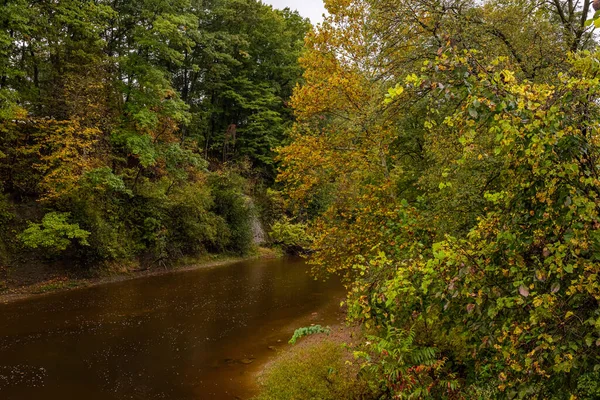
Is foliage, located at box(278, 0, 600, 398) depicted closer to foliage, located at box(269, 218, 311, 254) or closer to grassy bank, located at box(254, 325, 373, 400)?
grassy bank, located at box(254, 325, 373, 400)

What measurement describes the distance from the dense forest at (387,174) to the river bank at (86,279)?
683mm

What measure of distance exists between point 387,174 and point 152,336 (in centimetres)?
832

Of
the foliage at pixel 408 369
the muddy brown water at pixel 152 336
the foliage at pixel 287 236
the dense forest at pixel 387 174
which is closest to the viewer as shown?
the dense forest at pixel 387 174

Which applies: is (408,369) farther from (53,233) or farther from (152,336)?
(53,233)

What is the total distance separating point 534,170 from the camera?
2551 mm

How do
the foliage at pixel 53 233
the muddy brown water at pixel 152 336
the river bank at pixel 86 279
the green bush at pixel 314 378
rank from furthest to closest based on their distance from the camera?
the foliage at pixel 53 233 → the river bank at pixel 86 279 → the muddy brown water at pixel 152 336 → the green bush at pixel 314 378

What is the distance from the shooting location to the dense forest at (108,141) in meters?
16.9

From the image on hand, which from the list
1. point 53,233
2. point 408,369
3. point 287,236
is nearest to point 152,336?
point 53,233

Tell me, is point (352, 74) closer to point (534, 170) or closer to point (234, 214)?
point (534, 170)

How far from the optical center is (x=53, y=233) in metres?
16.5

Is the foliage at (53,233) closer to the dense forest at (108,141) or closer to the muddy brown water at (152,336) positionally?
the dense forest at (108,141)

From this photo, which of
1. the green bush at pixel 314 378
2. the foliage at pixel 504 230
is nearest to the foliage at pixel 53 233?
the green bush at pixel 314 378

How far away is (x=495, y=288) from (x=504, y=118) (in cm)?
112

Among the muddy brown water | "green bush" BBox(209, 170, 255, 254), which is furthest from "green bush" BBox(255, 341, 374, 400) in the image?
"green bush" BBox(209, 170, 255, 254)
